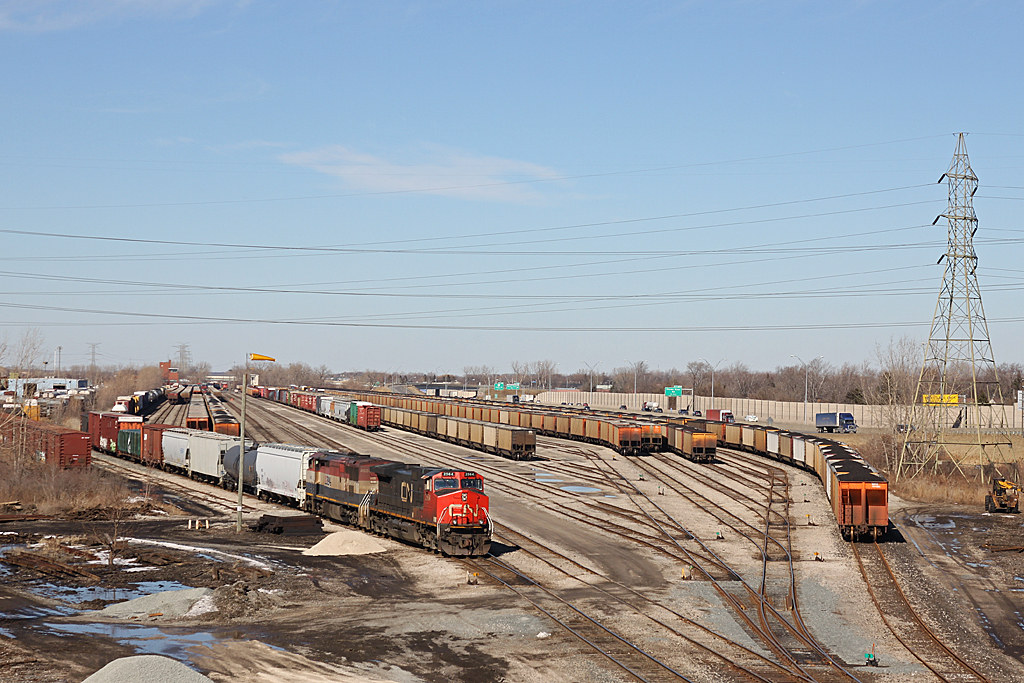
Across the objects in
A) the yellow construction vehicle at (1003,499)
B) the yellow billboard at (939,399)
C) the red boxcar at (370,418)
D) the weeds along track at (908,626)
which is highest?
the yellow billboard at (939,399)

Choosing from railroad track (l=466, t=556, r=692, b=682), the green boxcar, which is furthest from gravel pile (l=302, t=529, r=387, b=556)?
the green boxcar

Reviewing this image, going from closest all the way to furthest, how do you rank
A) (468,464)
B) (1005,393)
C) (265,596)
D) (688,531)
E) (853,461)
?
(265,596) → (688,531) → (853,461) → (468,464) → (1005,393)

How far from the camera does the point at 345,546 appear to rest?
123 ft

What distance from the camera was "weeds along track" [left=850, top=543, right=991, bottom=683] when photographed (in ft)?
74.3

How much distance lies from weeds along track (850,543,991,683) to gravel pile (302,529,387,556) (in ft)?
65.2

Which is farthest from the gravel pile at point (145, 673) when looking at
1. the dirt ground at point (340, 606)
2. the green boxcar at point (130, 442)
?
the green boxcar at point (130, 442)

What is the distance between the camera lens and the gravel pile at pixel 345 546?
37.1 metres

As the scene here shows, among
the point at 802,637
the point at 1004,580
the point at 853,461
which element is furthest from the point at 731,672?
the point at 853,461

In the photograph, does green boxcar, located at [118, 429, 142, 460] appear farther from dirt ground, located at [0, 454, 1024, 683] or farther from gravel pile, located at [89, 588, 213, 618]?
gravel pile, located at [89, 588, 213, 618]

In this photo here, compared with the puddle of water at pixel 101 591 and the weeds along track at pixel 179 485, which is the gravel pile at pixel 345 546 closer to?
the puddle of water at pixel 101 591

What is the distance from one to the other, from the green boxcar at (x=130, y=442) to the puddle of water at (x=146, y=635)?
5299cm

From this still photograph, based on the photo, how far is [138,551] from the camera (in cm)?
3653

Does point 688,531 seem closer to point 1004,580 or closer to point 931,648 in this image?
point 1004,580

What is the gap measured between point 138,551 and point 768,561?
26356 millimetres
